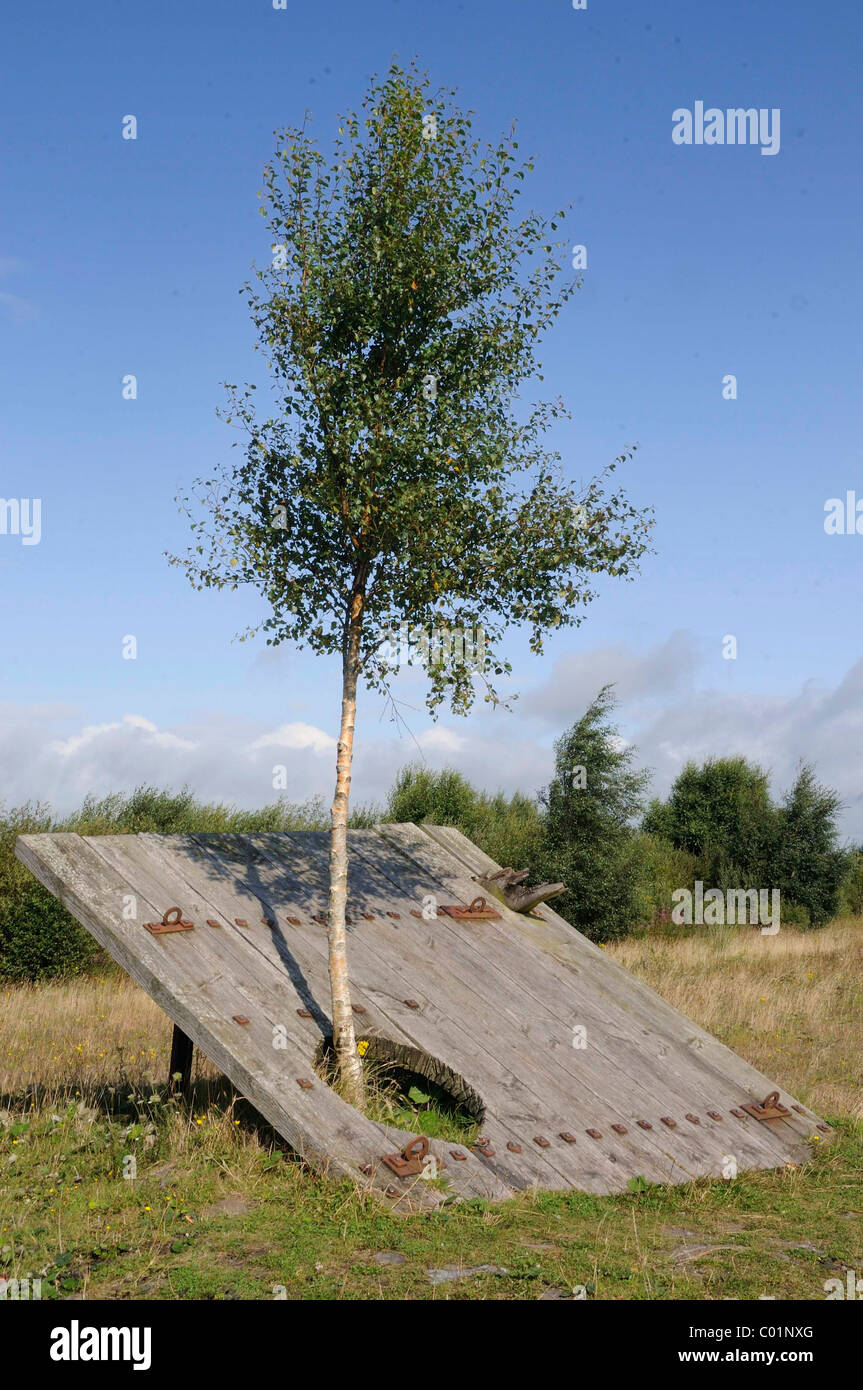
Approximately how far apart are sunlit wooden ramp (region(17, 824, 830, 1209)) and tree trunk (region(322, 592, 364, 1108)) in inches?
12.3

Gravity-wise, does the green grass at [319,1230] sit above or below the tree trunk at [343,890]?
below

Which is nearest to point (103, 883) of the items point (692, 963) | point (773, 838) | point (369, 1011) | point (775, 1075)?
point (369, 1011)

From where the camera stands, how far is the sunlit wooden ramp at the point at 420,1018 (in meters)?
7.33

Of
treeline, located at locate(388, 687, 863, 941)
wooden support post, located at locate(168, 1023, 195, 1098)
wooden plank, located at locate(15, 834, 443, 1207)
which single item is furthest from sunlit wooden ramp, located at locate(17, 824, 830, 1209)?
treeline, located at locate(388, 687, 863, 941)

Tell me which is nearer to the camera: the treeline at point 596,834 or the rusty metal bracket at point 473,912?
the rusty metal bracket at point 473,912

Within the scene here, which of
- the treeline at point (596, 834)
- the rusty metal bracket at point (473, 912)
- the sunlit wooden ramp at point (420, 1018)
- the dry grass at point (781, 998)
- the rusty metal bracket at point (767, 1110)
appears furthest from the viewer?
the treeline at point (596, 834)

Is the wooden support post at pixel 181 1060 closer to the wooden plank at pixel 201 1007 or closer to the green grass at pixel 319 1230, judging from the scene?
the green grass at pixel 319 1230

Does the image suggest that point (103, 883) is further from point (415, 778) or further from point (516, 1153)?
point (415, 778)

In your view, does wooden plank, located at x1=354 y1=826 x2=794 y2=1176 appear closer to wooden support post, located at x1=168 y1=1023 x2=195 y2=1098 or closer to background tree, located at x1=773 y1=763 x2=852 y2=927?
wooden support post, located at x1=168 y1=1023 x2=195 y2=1098

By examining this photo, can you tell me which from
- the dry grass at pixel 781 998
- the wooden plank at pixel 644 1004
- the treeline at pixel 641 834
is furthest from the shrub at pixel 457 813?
the wooden plank at pixel 644 1004

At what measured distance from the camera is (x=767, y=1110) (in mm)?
9539

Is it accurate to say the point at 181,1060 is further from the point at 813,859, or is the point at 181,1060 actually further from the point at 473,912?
the point at 813,859

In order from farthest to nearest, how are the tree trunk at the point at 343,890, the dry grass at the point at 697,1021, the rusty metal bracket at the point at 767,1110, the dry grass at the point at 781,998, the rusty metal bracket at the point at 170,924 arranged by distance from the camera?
the dry grass at the point at 781,998 < the dry grass at the point at 697,1021 < the rusty metal bracket at the point at 767,1110 < the rusty metal bracket at the point at 170,924 < the tree trunk at the point at 343,890

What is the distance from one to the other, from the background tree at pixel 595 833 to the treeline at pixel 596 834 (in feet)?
0.11
